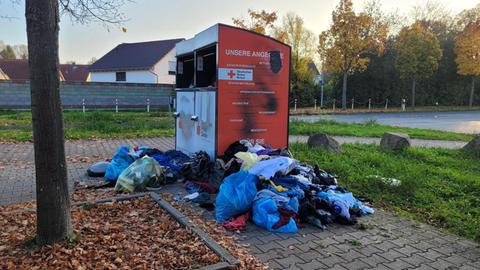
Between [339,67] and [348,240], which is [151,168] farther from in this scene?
[339,67]

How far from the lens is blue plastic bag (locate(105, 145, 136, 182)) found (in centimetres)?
648

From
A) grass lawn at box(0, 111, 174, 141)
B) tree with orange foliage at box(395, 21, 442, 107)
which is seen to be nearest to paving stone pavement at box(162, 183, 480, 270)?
grass lawn at box(0, 111, 174, 141)

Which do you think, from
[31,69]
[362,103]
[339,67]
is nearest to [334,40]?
[339,67]

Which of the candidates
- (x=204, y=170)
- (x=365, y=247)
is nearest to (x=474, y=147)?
(x=204, y=170)

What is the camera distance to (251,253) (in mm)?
3777

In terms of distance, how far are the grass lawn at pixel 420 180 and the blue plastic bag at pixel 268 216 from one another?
71.0 inches

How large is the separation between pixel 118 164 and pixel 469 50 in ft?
122

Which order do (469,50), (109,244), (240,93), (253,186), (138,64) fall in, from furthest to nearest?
(138,64), (469,50), (240,93), (253,186), (109,244)

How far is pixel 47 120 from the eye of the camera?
128 inches

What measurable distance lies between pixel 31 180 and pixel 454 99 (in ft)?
136

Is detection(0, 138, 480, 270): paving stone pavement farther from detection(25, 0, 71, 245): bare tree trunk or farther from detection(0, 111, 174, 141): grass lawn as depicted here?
detection(0, 111, 174, 141): grass lawn

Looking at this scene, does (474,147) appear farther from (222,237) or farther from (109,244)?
(109,244)

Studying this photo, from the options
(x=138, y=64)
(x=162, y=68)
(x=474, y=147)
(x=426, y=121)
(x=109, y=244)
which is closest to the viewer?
(x=109, y=244)

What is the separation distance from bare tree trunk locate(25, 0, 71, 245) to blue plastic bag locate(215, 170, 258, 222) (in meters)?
1.79
